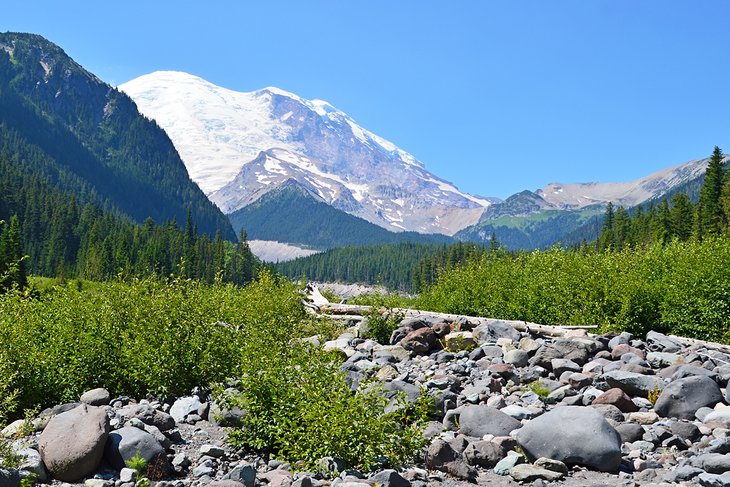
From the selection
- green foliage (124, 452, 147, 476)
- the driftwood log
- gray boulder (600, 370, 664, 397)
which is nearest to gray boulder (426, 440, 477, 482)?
green foliage (124, 452, 147, 476)

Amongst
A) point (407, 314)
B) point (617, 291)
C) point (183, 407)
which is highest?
point (617, 291)

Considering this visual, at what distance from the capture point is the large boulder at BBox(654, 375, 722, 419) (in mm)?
10312

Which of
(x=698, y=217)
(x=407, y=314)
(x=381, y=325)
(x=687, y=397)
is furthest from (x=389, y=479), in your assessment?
(x=698, y=217)

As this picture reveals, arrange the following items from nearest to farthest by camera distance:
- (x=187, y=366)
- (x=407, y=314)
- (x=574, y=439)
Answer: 1. (x=574, y=439)
2. (x=187, y=366)
3. (x=407, y=314)

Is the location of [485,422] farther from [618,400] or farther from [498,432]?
[618,400]

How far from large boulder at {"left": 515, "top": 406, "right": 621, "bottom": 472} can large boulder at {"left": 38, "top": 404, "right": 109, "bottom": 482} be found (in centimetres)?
591

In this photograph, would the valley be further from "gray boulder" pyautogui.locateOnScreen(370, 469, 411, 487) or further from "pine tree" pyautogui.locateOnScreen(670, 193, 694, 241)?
"pine tree" pyautogui.locateOnScreen(670, 193, 694, 241)

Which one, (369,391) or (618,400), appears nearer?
(369,391)

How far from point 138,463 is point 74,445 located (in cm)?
100

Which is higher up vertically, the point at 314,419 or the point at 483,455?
the point at 314,419

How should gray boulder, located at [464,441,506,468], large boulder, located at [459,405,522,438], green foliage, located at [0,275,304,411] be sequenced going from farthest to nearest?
green foliage, located at [0,275,304,411] < large boulder, located at [459,405,522,438] < gray boulder, located at [464,441,506,468]

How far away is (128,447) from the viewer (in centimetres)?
815

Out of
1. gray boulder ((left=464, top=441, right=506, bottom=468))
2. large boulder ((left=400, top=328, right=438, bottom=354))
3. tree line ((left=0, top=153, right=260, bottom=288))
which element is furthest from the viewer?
tree line ((left=0, top=153, right=260, bottom=288))

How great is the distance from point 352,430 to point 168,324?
5.36 m
